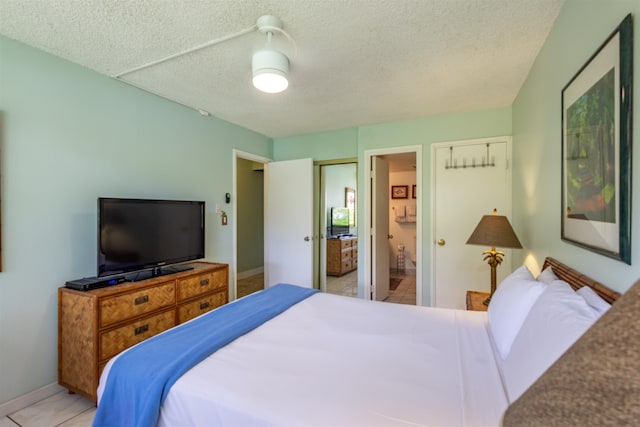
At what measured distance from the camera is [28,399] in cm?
197

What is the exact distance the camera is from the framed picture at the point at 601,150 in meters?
1.00

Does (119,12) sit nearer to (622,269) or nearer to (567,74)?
(567,74)

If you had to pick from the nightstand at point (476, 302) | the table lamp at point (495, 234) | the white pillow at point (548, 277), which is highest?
the table lamp at point (495, 234)

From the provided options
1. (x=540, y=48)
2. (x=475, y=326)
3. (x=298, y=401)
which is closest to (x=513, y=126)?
(x=540, y=48)

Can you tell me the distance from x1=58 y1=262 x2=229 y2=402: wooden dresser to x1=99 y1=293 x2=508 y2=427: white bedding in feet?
2.49

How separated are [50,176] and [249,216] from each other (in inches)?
148

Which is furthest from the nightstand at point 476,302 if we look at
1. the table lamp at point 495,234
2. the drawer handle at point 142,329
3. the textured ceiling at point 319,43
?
the drawer handle at point 142,329

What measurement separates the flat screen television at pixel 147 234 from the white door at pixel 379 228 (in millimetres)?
2140

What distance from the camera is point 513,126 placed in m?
3.00

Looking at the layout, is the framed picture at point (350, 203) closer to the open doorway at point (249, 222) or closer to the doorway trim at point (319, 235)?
the open doorway at point (249, 222)

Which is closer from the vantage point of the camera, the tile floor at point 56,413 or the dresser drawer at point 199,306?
the tile floor at point 56,413

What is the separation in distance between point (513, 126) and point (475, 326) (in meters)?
2.32

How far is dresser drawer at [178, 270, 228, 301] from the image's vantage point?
2.51 m

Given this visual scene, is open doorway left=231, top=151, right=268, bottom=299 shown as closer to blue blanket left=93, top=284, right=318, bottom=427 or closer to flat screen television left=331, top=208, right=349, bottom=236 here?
flat screen television left=331, top=208, right=349, bottom=236
